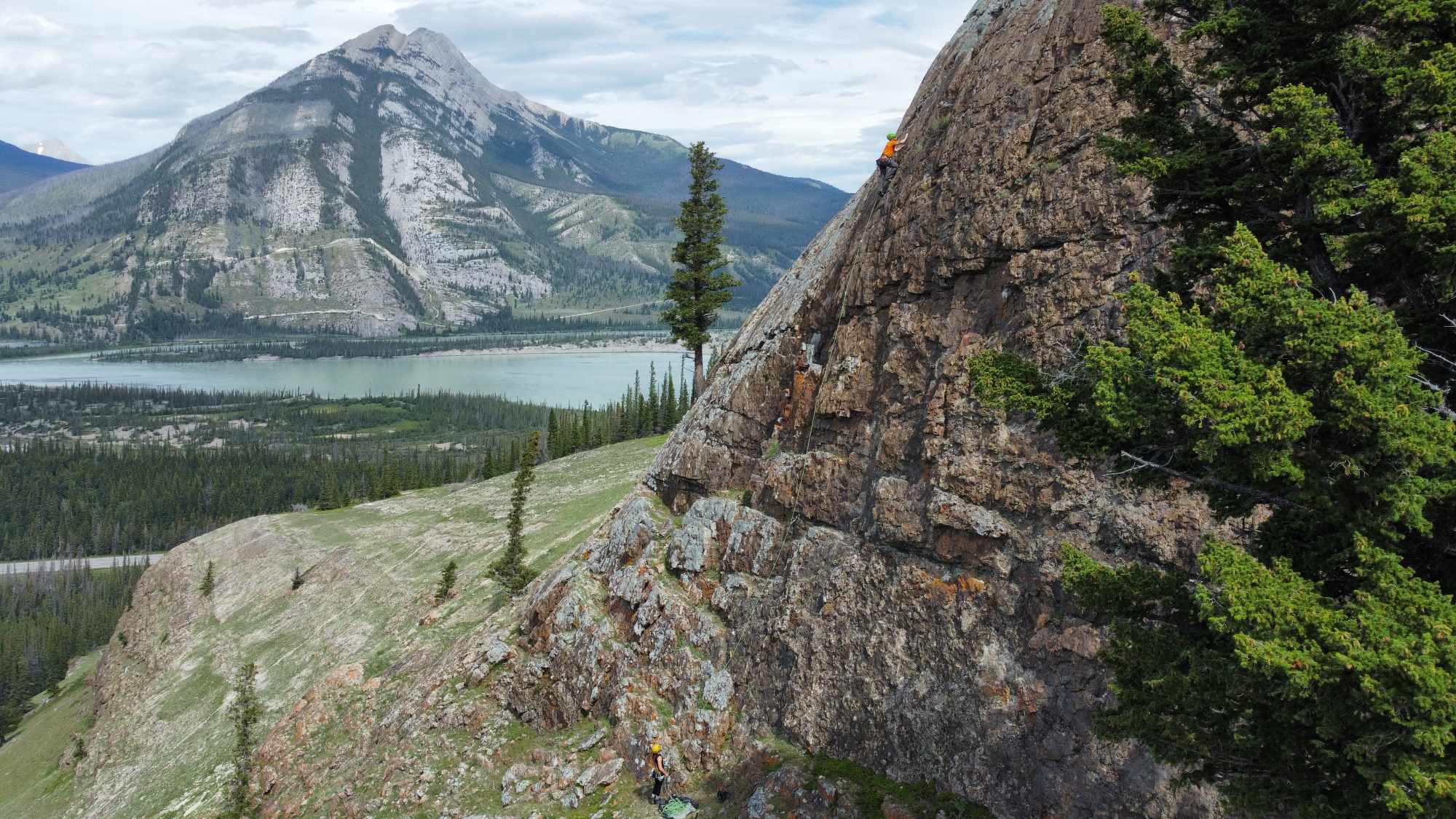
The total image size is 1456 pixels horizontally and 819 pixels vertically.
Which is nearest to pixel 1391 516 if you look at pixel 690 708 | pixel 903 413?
pixel 903 413

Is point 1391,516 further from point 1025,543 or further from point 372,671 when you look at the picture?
point 372,671

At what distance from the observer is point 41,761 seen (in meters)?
66.9

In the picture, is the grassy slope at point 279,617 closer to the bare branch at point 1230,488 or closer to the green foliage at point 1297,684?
the green foliage at point 1297,684

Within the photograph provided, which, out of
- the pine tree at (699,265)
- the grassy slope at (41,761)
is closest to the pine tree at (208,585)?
the grassy slope at (41,761)

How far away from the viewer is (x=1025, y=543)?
57.3 feet

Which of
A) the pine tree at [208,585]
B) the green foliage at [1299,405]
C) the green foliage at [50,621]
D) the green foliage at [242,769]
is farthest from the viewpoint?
the green foliage at [50,621]

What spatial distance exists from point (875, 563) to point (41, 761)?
265 feet

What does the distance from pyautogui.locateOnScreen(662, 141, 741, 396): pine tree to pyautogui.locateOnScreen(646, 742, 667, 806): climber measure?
33.3m

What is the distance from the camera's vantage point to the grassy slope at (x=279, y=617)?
40594mm

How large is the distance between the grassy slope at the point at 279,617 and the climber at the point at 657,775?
15.1 meters

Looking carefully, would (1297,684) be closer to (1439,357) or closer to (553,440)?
(1439,357)

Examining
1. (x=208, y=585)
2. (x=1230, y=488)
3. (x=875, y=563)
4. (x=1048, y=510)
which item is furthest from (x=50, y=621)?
(x=1230, y=488)

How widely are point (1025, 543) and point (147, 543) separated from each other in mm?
198448

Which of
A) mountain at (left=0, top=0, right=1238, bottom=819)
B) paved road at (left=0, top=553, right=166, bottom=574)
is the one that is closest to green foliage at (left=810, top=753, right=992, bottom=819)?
mountain at (left=0, top=0, right=1238, bottom=819)
